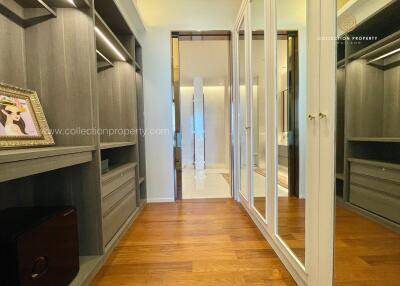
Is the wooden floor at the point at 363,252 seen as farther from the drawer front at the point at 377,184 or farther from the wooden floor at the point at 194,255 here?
the wooden floor at the point at 194,255

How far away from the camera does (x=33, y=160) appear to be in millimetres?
913

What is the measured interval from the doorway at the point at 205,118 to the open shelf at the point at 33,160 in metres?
2.29

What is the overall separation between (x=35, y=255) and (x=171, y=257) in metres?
0.89

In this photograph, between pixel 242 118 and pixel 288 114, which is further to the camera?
pixel 242 118

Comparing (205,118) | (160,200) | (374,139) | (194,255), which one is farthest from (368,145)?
(205,118)

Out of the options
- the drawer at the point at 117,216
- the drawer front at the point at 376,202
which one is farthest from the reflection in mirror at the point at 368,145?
the drawer at the point at 117,216

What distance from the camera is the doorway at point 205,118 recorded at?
3.89 meters

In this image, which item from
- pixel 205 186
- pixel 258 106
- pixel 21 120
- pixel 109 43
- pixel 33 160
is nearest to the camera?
pixel 33 160

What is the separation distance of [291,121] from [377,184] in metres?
0.69

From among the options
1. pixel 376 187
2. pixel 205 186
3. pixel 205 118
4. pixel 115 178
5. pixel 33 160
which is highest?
pixel 205 118

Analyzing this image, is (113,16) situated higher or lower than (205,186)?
higher

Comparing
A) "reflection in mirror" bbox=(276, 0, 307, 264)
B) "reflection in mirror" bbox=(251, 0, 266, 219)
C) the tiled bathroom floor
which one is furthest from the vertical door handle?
the tiled bathroom floor

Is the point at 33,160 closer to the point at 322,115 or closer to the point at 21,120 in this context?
the point at 21,120

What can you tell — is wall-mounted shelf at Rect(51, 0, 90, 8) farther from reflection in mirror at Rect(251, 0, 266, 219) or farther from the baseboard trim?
the baseboard trim
